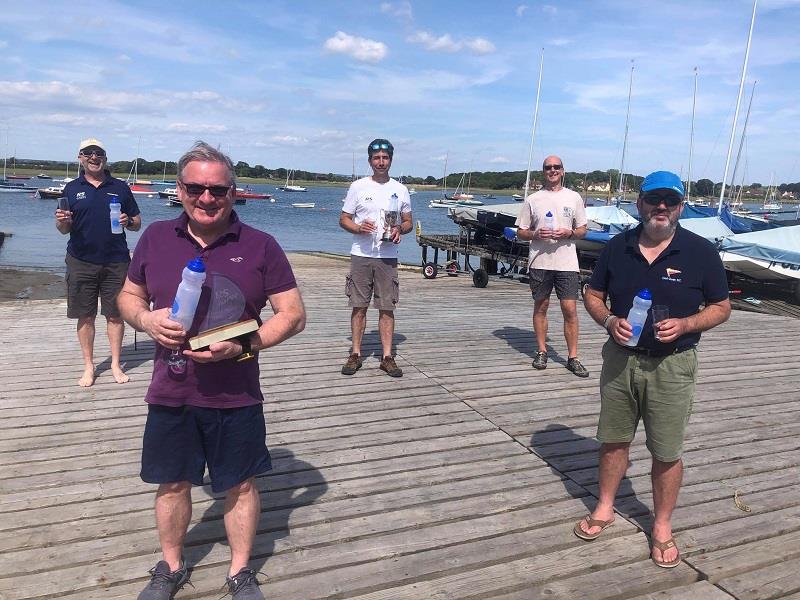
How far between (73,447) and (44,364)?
6.45 feet

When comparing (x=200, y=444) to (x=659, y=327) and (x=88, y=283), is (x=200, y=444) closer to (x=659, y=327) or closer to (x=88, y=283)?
(x=659, y=327)

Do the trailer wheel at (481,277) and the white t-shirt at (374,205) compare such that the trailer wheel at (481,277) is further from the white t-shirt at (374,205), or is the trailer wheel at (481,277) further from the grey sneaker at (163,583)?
the grey sneaker at (163,583)

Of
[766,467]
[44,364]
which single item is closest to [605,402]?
[766,467]

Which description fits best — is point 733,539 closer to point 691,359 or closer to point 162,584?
point 691,359

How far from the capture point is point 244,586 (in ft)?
7.53

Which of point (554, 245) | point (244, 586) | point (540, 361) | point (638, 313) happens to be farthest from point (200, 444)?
point (554, 245)

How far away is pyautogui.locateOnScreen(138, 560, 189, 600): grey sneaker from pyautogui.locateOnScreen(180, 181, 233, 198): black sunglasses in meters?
1.39

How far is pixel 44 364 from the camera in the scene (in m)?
5.19

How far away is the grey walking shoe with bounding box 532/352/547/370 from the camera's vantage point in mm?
5508

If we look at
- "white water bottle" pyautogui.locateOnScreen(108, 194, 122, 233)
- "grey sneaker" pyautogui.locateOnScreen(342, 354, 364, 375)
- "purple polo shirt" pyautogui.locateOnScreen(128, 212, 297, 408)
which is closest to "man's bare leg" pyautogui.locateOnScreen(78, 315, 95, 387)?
"white water bottle" pyautogui.locateOnScreen(108, 194, 122, 233)

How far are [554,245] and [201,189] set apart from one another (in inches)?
153

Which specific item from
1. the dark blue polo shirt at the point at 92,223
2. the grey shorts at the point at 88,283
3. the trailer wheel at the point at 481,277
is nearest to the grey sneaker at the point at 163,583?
the grey shorts at the point at 88,283

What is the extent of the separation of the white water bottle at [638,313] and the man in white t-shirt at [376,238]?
9.06 ft

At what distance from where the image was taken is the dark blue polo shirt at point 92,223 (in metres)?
4.60
